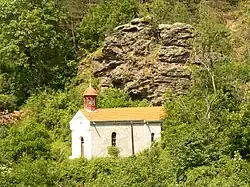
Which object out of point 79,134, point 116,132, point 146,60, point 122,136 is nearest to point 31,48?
point 146,60

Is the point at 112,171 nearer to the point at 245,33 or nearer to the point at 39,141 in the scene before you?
the point at 39,141

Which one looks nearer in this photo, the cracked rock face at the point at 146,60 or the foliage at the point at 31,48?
the cracked rock face at the point at 146,60

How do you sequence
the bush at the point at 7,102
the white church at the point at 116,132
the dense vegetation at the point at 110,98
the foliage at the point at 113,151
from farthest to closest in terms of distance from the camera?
the bush at the point at 7,102
the white church at the point at 116,132
the foliage at the point at 113,151
the dense vegetation at the point at 110,98

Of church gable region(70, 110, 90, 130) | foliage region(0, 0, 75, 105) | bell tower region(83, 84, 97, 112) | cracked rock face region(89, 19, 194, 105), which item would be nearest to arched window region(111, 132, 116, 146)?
church gable region(70, 110, 90, 130)

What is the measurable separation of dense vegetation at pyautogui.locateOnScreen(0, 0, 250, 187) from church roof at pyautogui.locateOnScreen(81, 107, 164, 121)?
1647 millimetres

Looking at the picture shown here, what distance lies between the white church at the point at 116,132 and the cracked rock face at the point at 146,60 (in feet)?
16.5

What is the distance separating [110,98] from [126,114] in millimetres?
5116

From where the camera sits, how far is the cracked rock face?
4394 cm

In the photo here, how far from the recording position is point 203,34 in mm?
37531

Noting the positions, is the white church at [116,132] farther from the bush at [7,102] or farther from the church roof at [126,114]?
the bush at [7,102]

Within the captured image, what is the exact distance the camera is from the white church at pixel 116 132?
38844 mm

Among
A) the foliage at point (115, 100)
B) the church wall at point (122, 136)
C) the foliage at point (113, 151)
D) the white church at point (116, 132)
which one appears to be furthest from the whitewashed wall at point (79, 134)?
the foliage at point (115, 100)

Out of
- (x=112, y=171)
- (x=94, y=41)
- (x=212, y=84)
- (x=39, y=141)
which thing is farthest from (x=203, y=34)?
(x=94, y=41)

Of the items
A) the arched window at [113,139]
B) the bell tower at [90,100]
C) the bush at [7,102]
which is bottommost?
the arched window at [113,139]
